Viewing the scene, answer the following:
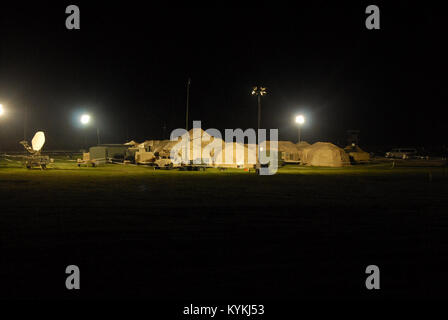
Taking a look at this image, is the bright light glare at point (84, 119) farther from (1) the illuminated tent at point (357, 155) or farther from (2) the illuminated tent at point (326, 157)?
(1) the illuminated tent at point (357, 155)

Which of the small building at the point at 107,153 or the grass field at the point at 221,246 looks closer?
the grass field at the point at 221,246

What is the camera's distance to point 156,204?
53.8 ft

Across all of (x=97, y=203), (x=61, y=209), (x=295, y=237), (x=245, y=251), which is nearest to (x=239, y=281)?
(x=245, y=251)

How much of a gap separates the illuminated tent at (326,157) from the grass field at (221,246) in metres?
33.5

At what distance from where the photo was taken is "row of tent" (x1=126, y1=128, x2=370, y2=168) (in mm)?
44062

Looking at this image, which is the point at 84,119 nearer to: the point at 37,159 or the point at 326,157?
the point at 37,159

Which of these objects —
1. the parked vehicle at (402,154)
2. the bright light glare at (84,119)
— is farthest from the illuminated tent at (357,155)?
the bright light glare at (84,119)

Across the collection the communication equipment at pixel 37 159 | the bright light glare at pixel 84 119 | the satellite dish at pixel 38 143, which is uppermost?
the bright light glare at pixel 84 119

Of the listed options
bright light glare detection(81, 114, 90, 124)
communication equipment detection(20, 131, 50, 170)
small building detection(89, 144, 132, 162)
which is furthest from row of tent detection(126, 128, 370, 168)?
communication equipment detection(20, 131, 50, 170)

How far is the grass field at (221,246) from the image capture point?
6997 mm

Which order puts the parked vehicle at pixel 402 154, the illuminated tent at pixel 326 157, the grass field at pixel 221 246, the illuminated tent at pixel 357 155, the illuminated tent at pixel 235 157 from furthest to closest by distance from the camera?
1. the parked vehicle at pixel 402 154
2. the illuminated tent at pixel 357 155
3. the illuminated tent at pixel 326 157
4. the illuminated tent at pixel 235 157
5. the grass field at pixel 221 246

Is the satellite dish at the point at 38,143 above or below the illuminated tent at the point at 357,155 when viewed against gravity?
above

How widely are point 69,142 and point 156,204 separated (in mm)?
83339
